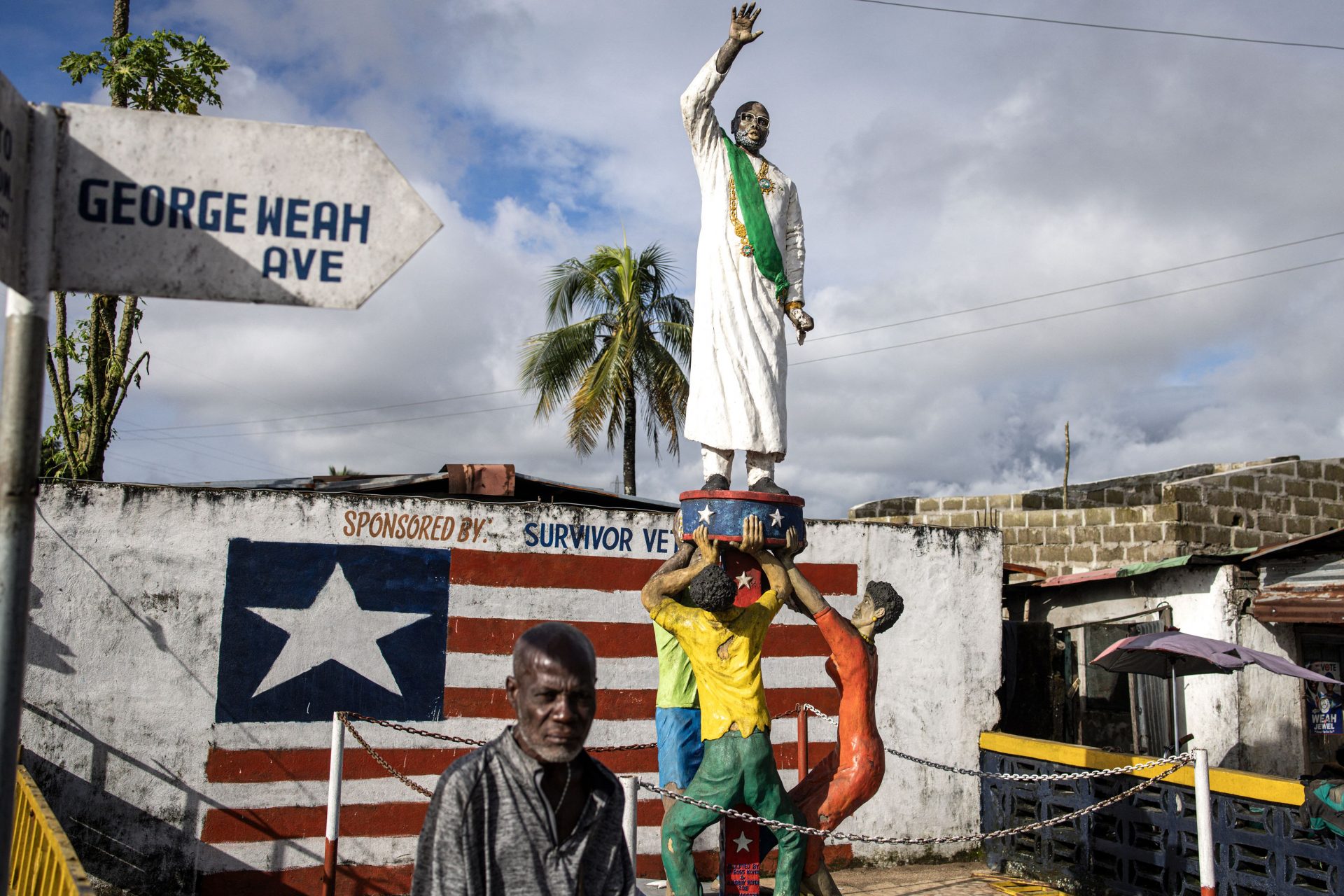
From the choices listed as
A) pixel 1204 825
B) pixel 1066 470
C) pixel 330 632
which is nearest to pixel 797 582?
pixel 1204 825

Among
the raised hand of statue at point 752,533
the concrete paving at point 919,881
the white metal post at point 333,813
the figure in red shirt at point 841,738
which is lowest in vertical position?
the concrete paving at point 919,881

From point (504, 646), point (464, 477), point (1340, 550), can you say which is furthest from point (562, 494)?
point (1340, 550)

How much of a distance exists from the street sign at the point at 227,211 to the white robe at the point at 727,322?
3.18m

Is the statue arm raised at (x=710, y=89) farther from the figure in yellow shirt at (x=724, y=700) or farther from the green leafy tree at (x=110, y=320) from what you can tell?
the green leafy tree at (x=110, y=320)

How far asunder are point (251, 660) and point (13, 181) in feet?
19.5

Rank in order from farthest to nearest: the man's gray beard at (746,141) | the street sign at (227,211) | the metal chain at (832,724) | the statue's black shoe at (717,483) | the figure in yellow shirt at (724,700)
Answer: the metal chain at (832,724) → the man's gray beard at (746,141) → the statue's black shoe at (717,483) → the figure in yellow shirt at (724,700) → the street sign at (227,211)

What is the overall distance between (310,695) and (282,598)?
75 cm

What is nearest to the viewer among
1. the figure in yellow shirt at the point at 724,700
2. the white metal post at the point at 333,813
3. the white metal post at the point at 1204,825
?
the figure in yellow shirt at the point at 724,700

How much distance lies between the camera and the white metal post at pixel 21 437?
6.98ft

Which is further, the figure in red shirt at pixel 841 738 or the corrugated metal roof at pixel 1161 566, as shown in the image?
the corrugated metal roof at pixel 1161 566

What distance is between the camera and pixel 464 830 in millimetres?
2379

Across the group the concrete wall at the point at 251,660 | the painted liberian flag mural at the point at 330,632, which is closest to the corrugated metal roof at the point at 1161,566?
the concrete wall at the point at 251,660

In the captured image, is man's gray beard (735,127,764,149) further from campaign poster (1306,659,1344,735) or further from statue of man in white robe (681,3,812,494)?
campaign poster (1306,659,1344,735)

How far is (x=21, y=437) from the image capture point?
2.21 meters
